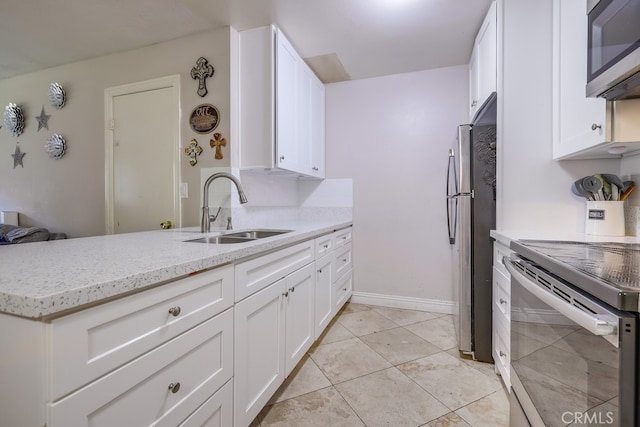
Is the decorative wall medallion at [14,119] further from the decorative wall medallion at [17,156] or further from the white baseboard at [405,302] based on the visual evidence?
the white baseboard at [405,302]

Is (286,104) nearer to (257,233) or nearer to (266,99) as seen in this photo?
(266,99)

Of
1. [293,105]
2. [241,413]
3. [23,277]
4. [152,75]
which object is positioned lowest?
[241,413]

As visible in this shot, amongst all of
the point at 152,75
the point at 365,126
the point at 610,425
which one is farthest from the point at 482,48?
the point at 152,75

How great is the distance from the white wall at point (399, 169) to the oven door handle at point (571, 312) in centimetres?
170

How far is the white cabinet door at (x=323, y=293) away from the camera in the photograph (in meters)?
1.97

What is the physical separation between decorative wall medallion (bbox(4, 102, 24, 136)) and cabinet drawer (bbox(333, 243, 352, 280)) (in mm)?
3303

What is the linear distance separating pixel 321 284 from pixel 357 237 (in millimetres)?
1031

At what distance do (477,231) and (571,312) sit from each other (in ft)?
4.04

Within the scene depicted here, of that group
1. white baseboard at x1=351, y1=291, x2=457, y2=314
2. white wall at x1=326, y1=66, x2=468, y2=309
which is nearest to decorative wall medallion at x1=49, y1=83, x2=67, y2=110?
white wall at x1=326, y1=66, x2=468, y2=309

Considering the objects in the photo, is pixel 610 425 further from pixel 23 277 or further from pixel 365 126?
pixel 365 126

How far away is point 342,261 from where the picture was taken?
2.61 m

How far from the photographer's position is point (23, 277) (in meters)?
0.66

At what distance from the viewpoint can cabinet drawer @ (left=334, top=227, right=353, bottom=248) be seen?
245cm

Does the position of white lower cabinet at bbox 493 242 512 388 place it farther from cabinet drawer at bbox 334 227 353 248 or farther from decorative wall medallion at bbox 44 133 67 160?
decorative wall medallion at bbox 44 133 67 160
